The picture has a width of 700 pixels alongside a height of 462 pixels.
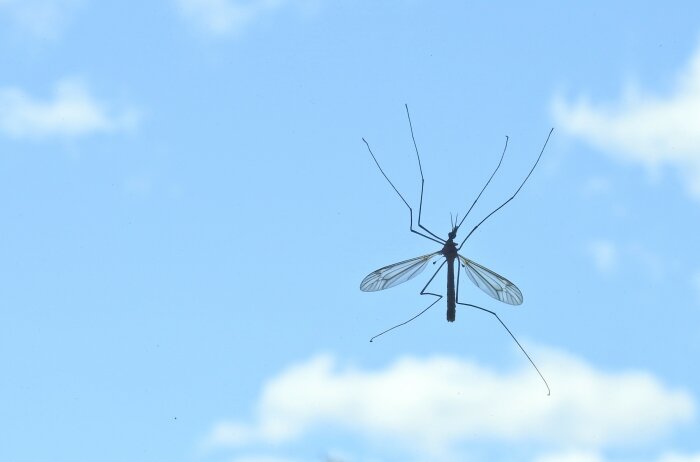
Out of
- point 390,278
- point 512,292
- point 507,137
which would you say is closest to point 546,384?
point 512,292

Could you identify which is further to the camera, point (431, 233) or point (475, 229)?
point (431, 233)

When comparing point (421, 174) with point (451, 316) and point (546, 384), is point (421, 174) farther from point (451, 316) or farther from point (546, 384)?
point (546, 384)

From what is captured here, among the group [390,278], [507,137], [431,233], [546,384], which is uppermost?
[507,137]
